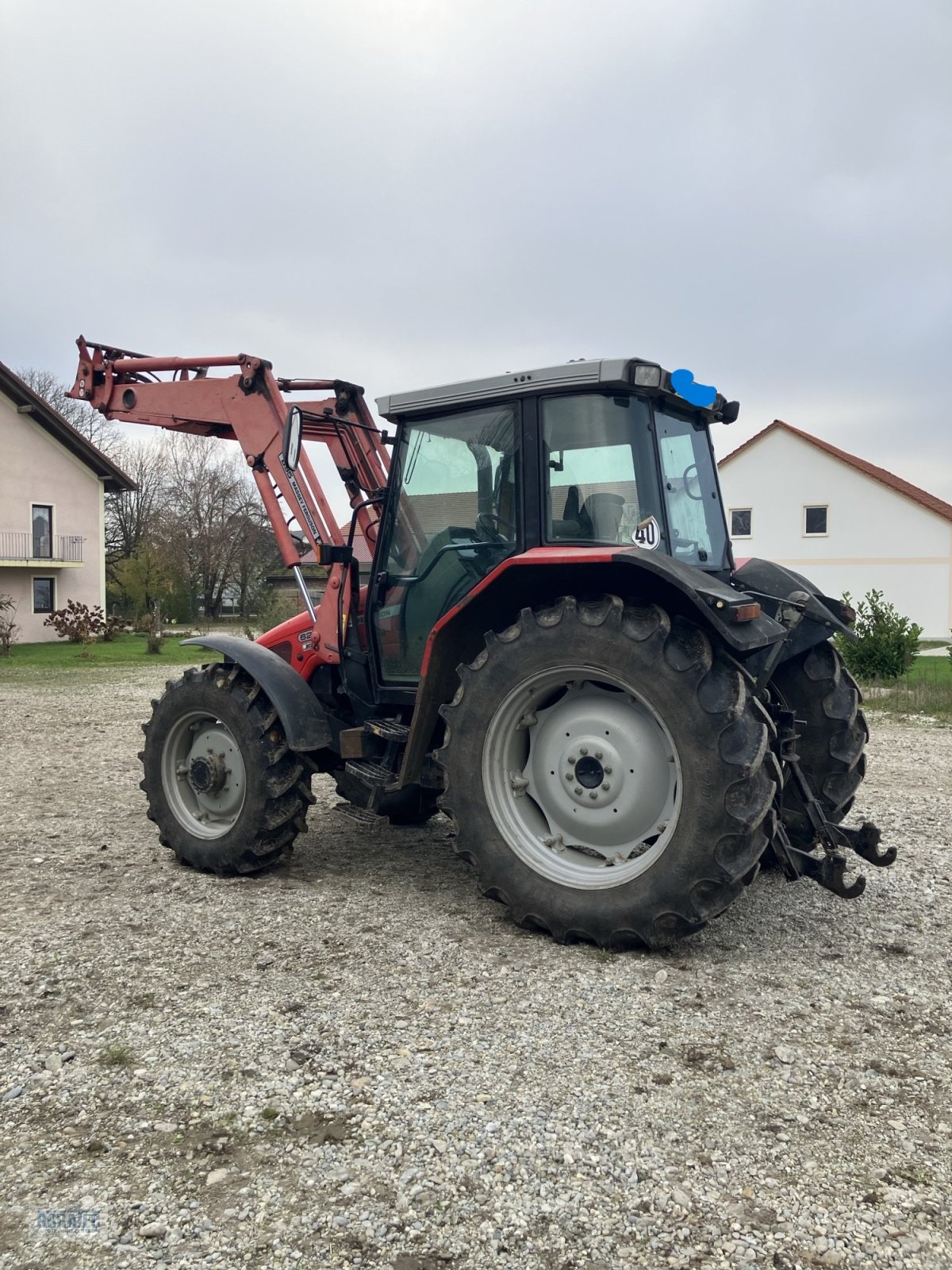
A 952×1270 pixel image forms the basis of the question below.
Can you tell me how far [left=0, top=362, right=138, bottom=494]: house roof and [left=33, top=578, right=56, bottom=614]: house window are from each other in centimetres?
421

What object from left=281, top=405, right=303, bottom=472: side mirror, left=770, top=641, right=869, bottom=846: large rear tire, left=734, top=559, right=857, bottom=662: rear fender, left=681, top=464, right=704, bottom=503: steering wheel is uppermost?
left=281, top=405, right=303, bottom=472: side mirror

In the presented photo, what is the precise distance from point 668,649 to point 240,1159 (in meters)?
2.31

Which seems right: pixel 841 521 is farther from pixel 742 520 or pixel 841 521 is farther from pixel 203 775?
pixel 203 775

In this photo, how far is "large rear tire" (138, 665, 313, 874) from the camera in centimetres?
498

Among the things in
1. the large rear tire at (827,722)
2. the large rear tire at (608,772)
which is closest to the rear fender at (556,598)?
the large rear tire at (608,772)

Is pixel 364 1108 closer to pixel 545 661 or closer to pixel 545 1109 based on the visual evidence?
pixel 545 1109

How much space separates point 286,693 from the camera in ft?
16.6

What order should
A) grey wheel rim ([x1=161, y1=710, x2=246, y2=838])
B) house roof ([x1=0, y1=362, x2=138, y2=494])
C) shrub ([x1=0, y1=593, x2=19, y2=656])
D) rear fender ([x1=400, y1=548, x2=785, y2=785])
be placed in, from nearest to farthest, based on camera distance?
rear fender ([x1=400, y1=548, x2=785, y2=785]) → grey wheel rim ([x1=161, y1=710, x2=246, y2=838]) → shrub ([x1=0, y1=593, x2=19, y2=656]) → house roof ([x1=0, y1=362, x2=138, y2=494])

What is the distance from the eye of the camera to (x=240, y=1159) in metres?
2.57

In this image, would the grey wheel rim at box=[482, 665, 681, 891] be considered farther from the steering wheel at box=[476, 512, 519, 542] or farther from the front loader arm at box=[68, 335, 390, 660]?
the front loader arm at box=[68, 335, 390, 660]

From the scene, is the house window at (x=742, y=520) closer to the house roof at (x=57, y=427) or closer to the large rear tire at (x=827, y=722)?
the house roof at (x=57, y=427)

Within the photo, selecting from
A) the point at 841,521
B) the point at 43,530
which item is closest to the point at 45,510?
the point at 43,530

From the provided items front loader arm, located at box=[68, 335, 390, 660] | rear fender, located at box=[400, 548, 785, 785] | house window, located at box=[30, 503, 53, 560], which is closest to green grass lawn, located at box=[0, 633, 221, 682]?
house window, located at box=[30, 503, 53, 560]

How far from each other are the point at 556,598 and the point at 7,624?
26.5 metres
